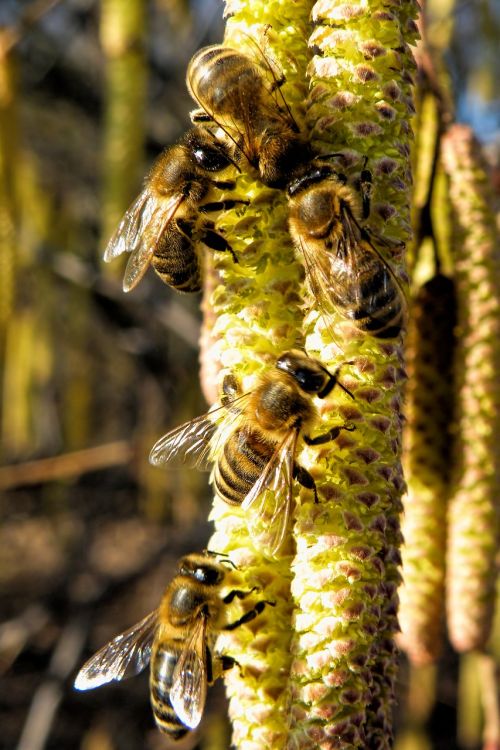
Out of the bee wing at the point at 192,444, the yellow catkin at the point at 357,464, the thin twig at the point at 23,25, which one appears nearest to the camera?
the yellow catkin at the point at 357,464

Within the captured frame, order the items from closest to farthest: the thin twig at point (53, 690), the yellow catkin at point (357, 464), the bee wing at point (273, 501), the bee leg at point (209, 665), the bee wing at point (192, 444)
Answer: the yellow catkin at point (357, 464) → the bee wing at point (273, 501) → the bee leg at point (209, 665) → the bee wing at point (192, 444) → the thin twig at point (53, 690)

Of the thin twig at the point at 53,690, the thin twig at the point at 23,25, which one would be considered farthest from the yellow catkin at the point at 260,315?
the thin twig at the point at 53,690

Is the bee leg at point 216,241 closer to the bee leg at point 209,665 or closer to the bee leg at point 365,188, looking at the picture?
the bee leg at point 365,188

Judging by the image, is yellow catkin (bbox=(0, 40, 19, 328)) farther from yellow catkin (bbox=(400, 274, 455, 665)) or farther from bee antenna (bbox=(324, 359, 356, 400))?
bee antenna (bbox=(324, 359, 356, 400))

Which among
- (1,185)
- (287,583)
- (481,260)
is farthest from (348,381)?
(1,185)

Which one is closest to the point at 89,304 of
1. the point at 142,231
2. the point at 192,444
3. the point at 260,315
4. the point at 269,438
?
the point at 142,231

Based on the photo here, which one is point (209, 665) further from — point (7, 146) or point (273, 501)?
point (7, 146)

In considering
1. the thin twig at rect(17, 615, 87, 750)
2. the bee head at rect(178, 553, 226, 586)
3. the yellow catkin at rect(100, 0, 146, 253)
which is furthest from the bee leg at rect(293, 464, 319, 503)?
the thin twig at rect(17, 615, 87, 750)
